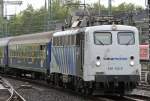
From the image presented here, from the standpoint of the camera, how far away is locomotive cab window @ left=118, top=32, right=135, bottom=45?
1919 cm

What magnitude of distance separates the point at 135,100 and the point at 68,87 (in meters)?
6.46

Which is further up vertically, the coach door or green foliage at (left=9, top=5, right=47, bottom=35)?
green foliage at (left=9, top=5, right=47, bottom=35)

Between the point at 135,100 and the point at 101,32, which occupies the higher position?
the point at 101,32

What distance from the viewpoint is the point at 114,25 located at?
63.3ft

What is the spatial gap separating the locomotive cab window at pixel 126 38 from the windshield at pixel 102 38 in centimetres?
38

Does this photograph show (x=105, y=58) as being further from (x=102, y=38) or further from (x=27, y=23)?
(x=27, y=23)

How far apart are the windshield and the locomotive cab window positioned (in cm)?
38

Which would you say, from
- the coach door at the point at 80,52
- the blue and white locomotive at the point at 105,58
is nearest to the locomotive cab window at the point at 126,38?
the blue and white locomotive at the point at 105,58

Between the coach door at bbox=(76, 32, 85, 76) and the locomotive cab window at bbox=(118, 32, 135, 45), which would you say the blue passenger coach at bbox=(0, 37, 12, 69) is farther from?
the locomotive cab window at bbox=(118, 32, 135, 45)

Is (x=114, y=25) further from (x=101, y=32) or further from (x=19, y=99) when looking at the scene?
(x=19, y=99)

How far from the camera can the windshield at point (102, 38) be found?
1912 cm

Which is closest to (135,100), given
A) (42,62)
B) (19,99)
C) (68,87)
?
(19,99)

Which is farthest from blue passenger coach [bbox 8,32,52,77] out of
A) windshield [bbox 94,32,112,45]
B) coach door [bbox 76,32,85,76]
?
windshield [bbox 94,32,112,45]

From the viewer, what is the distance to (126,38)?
1931 centimetres
